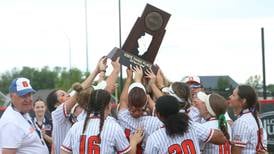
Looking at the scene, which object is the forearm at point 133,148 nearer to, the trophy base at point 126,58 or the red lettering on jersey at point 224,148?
the red lettering on jersey at point 224,148

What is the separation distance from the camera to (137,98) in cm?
577

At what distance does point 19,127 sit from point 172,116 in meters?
1.57

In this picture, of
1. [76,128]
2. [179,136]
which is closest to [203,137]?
[179,136]

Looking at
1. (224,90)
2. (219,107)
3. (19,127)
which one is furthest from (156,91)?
(224,90)

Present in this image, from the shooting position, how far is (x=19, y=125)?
5488 mm

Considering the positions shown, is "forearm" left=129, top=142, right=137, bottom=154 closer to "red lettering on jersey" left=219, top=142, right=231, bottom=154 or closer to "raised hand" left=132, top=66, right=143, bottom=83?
"raised hand" left=132, top=66, right=143, bottom=83

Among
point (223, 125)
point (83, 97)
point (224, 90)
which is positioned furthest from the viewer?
point (224, 90)

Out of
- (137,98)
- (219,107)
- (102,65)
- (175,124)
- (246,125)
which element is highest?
(102,65)

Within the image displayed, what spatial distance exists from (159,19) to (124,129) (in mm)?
1531

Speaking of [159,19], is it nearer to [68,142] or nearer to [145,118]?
[145,118]

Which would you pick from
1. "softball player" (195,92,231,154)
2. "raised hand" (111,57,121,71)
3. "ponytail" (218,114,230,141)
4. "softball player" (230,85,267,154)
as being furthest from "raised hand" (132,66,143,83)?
"softball player" (230,85,267,154)

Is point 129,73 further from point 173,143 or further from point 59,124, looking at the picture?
point 173,143

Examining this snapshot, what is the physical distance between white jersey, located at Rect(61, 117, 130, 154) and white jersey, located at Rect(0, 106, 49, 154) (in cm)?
43

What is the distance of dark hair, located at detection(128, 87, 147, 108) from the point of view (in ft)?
18.9
